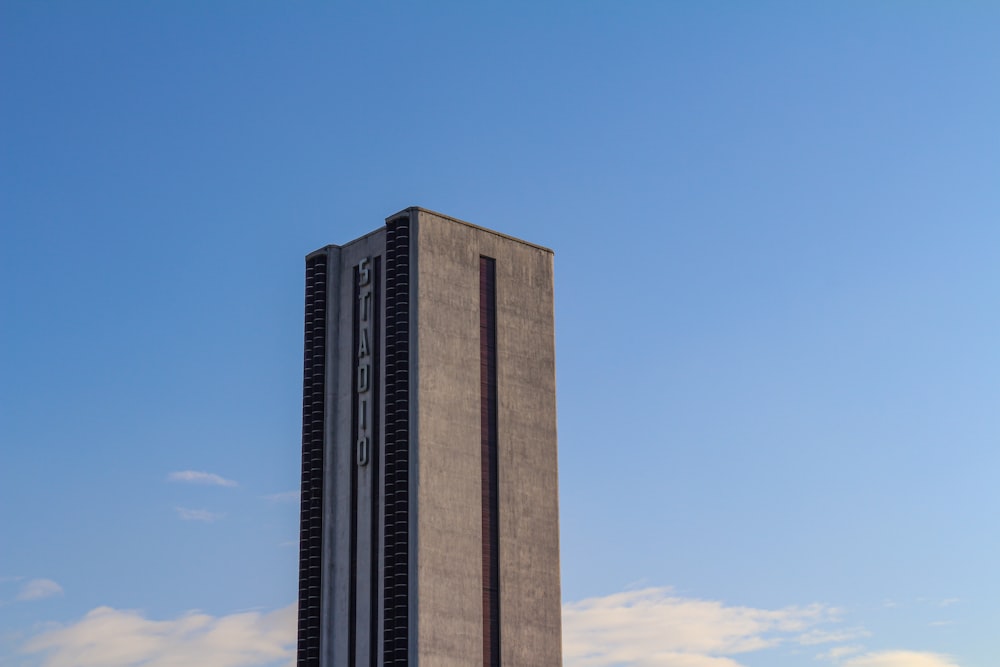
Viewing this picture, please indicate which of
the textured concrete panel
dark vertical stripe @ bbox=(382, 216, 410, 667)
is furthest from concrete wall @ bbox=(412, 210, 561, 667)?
Answer: dark vertical stripe @ bbox=(382, 216, 410, 667)

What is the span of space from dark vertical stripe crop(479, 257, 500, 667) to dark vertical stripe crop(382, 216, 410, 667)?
8528 millimetres

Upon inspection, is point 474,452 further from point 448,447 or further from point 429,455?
point 429,455

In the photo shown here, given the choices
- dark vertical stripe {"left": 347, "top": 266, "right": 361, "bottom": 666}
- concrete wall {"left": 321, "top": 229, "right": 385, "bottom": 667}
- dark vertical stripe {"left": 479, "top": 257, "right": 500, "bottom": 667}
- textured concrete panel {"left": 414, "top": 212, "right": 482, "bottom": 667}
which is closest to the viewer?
textured concrete panel {"left": 414, "top": 212, "right": 482, "bottom": 667}

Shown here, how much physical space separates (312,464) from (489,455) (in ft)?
60.2

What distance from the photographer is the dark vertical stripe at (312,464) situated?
436 feet

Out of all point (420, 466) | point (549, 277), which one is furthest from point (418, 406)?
point (549, 277)

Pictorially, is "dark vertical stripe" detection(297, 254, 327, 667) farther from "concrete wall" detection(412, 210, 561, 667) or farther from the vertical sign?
"concrete wall" detection(412, 210, 561, 667)

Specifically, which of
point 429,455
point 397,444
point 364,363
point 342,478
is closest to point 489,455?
point 429,455

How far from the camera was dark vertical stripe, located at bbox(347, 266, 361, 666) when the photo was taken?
5069 inches

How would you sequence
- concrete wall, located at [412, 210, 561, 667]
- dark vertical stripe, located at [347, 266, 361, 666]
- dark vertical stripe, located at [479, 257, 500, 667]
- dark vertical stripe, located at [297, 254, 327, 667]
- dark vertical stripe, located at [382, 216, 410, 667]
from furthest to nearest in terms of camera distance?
dark vertical stripe, located at [297, 254, 327, 667] < dark vertical stripe, located at [347, 266, 361, 666] < dark vertical stripe, located at [479, 257, 500, 667] < concrete wall, located at [412, 210, 561, 667] < dark vertical stripe, located at [382, 216, 410, 667]

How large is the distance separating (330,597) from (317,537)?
6337 mm

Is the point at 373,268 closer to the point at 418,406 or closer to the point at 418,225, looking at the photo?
the point at 418,225

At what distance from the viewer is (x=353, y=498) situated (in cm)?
13288

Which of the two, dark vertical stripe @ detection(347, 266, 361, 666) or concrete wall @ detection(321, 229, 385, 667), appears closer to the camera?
dark vertical stripe @ detection(347, 266, 361, 666)
